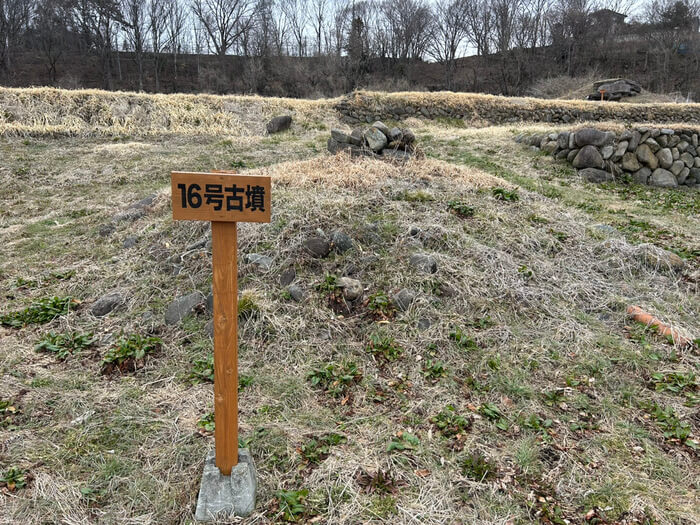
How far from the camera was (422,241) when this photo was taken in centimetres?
475

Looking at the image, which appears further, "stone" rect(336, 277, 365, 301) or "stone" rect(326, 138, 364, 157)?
"stone" rect(326, 138, 364, 157)

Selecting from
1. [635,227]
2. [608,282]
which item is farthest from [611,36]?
[608,282]

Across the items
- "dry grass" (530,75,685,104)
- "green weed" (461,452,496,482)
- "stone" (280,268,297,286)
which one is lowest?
"green weed" (461,452,496,482)

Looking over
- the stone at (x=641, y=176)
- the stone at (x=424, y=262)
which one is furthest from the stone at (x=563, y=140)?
the stone at (x=424, y=262)

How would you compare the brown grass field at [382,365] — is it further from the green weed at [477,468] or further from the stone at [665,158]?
the stone at [665,158]

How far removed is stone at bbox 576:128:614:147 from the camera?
9234 millimetres

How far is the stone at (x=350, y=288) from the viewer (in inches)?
157

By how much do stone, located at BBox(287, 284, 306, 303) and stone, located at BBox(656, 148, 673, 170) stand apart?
9.20m

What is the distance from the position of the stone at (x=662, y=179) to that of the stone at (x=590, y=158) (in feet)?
3.46

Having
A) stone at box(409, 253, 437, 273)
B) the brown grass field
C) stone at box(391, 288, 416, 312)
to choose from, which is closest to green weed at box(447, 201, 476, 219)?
the brown grass field

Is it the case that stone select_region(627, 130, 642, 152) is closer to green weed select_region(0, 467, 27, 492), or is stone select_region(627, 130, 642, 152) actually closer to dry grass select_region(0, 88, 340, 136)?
dry grass select_region(0, 88, 340, 136)

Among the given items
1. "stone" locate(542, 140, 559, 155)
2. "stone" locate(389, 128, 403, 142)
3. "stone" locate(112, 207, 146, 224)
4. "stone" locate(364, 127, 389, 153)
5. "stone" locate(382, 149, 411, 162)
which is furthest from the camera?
"stone" locate(542, 140, 559, 155)

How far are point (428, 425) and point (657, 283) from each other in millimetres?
3492

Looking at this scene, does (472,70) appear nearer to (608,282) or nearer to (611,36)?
(611,36)
